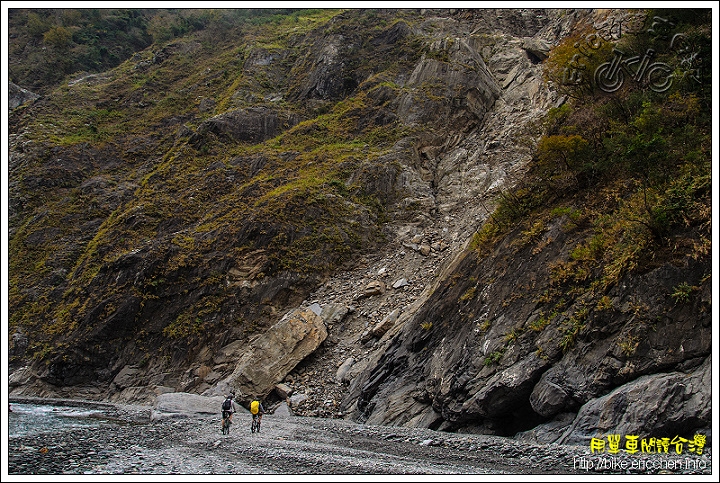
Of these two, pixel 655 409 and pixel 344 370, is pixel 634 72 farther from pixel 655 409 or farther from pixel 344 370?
pixel 344 370

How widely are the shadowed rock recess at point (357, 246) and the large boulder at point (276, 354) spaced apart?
0.10m

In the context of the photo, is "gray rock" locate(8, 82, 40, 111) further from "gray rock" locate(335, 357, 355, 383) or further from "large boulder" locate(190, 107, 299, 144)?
"gray rock" locate(335, 357, 355, 383)

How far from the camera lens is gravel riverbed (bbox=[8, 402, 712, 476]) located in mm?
7668

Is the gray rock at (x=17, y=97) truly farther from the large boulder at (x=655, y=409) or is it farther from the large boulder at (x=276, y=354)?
the large boulder at (x=655, y=409)

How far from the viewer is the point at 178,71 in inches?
2119

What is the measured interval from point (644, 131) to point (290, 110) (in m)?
33.0

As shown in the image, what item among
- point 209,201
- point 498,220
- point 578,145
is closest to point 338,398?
point 498,220

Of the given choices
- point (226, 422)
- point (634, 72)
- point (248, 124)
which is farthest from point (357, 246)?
point (248, 124)

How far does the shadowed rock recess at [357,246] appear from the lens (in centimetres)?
1009

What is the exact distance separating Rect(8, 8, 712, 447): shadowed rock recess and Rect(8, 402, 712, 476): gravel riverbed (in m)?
1.14

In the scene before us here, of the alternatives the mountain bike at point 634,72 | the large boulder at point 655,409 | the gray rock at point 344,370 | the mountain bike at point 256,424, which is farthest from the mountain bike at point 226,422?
the mountain bike at point 634,72

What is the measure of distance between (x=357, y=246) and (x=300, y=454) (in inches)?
708

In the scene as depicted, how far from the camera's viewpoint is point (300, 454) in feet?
31.0

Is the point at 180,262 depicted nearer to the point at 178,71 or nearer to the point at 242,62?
the point at 242,62
